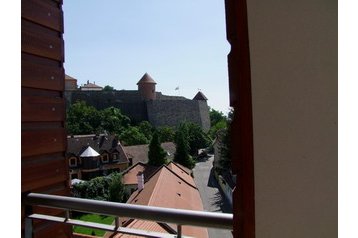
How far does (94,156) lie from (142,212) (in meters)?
16.6

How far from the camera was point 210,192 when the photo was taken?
15391mm

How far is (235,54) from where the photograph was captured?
52 cm

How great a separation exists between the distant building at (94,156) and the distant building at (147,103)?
12010 millimetres

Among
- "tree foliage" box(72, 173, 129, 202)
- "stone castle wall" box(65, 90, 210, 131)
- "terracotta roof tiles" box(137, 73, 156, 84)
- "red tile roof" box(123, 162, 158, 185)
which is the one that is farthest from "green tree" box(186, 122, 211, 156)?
"tree foliage" box(72, 173, 129, 202)

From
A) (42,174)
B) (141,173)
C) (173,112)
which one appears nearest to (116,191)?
(141,173)

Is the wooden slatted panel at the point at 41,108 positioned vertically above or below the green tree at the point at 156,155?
above

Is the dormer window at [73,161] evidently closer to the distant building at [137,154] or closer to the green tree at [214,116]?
the distant building at [137,154]

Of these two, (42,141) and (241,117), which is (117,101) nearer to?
(42,141)

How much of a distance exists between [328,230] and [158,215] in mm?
641

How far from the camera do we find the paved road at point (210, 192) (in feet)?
31.6

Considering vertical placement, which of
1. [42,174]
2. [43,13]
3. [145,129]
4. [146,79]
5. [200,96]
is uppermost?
[146,79]

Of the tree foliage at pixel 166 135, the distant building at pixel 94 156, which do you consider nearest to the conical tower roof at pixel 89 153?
the distant building at pixel 94 156

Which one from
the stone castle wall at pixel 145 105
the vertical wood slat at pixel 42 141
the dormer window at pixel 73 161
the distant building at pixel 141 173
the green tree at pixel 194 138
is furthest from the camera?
the stone castle wall at pixel 145 105
